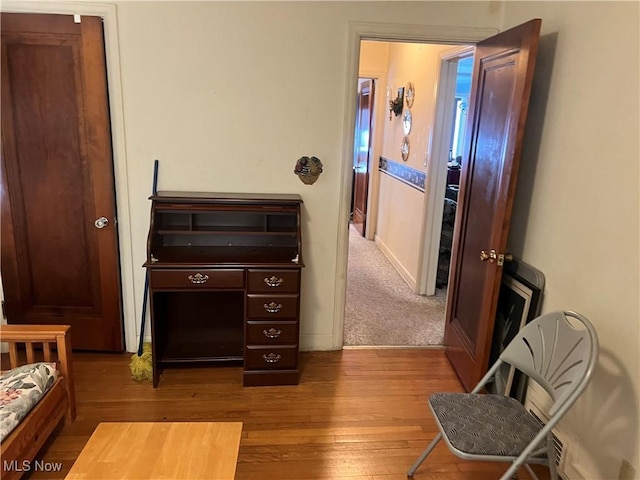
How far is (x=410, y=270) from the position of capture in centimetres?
443

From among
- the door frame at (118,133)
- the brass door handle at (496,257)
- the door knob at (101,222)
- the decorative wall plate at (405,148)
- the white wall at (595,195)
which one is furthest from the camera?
the decorative wall plate at (405,148)

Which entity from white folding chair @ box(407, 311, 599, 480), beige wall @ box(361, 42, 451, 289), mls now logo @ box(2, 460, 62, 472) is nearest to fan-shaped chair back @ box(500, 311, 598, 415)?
white folding chair @ box(407, 311, 599, 480)

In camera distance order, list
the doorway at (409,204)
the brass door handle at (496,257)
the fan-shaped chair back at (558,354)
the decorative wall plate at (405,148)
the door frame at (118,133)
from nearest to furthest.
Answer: the fan-shaped chair back at (558,354) → the brass door handle at (496,257) → the door frame at (118,133) → the doorway at (409,204) → the decorative wall plate at (405,148)

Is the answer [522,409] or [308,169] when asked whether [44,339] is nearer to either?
[308,169]

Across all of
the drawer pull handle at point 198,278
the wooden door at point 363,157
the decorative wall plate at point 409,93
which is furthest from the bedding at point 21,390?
the wooden door at point 363,157

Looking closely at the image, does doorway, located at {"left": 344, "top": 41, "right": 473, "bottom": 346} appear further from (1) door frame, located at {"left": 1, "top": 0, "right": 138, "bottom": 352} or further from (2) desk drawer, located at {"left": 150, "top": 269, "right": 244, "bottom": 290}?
(1) door frame, located at {"left": 1, "top": 0, "right": 138, "bottom": 352}

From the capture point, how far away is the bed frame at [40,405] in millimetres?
1730

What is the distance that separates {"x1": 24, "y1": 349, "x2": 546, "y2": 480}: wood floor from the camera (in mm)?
2088

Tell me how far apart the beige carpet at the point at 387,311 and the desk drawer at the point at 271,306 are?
811mm

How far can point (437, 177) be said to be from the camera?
3.92m

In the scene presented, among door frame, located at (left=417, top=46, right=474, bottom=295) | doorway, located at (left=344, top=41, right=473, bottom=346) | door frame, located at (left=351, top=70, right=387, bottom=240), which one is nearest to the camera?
doorway, located at (left=344, top=41, right=473, bottom=346)

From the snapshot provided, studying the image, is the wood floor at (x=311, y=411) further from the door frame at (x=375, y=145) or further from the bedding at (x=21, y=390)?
the door frame at (x=375, y=145)

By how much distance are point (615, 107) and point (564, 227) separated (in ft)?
1.81

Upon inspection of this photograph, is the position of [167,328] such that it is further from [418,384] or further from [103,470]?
[418,384]
